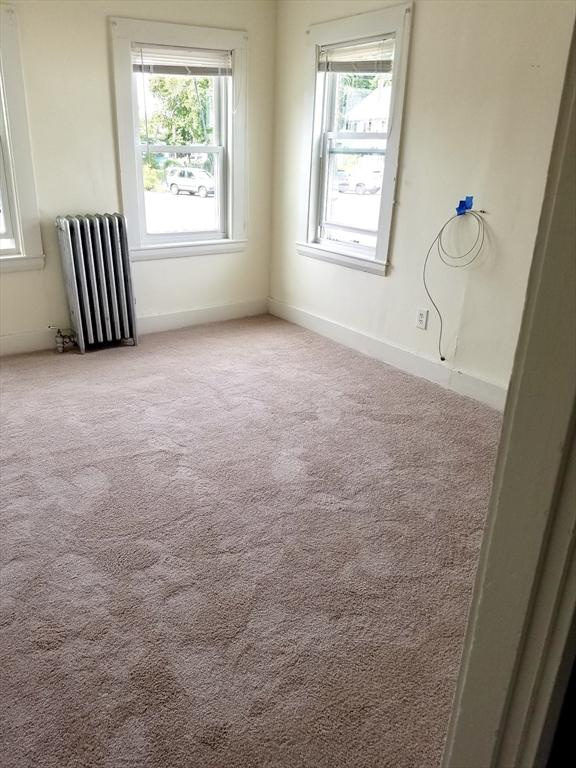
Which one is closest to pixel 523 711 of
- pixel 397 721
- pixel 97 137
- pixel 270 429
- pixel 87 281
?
pixel 397 721

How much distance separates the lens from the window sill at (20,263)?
3.79 m

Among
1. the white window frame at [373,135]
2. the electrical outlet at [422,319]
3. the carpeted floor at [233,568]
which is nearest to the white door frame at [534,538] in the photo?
the carpeted floor at [233,568]

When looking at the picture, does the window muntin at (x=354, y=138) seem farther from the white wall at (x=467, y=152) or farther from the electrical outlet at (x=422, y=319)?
the electrical outlet at (x=422, y=319)

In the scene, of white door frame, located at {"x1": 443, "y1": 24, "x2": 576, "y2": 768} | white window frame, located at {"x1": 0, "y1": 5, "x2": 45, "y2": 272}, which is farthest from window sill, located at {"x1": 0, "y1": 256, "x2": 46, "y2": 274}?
white door frame, located at {"x1": 443, "y1": 24, "x2": 576, "y2": 768}

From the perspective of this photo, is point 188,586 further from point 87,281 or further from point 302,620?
point 87,281

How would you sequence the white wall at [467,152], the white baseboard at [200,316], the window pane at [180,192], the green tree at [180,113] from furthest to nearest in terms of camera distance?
the white baseboard at [200,316] < the window pane at [180,192] < the green tree at [180,113] < the white wall at [467,152]

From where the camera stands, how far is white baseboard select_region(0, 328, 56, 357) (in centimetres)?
397

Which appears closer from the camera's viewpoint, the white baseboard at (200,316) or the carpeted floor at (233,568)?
the carpeted floor at (233,568)

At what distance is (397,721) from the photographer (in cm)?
155

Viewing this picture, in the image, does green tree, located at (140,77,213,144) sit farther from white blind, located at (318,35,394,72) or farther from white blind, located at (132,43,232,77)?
white blind, located at (318,35,394,72)

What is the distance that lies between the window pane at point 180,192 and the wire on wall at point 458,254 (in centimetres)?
187

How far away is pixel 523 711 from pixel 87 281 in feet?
12.4

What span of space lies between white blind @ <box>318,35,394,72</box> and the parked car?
112 cm

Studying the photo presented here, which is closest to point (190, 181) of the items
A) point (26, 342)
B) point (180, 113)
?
point (180, 113)
